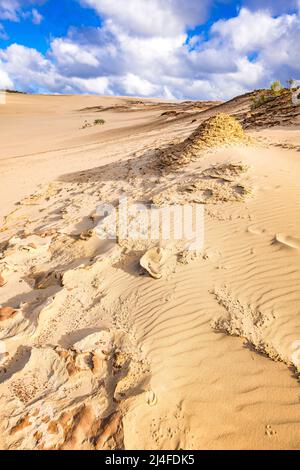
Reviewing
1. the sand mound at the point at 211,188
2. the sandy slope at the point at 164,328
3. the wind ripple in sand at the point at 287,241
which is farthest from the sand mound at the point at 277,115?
the wind ripple in sand at the point at 287,241

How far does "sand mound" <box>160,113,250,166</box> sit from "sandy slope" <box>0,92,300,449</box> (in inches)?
53.3

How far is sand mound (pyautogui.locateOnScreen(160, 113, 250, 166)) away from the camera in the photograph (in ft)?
29.0

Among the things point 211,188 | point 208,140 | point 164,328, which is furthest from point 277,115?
point 164,328

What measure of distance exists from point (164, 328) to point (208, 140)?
658cm

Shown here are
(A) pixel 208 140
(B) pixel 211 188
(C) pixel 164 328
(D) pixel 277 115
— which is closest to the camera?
(C) pixel 164 328

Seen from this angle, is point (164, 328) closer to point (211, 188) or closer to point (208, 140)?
point (211, 188)

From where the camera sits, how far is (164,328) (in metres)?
3.80

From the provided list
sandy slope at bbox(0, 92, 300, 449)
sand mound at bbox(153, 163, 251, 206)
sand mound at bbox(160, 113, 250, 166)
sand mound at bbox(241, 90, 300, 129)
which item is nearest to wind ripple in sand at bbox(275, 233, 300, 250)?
sandy slope at bbox(0, 92, 300, 449)

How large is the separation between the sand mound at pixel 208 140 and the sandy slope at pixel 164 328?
53.3 inches

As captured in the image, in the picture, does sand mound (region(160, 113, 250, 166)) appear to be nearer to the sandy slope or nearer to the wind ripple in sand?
the sandy slope

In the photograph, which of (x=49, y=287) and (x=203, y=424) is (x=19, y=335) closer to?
(x=49, y=287)

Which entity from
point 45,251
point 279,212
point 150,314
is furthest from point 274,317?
point 45,251

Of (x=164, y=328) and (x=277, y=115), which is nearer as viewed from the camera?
(x=164, y=328)

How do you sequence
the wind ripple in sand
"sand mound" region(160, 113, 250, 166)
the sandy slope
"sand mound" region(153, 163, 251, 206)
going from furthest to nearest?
"sand mound" region(160, 113, 250, 166) < "sand mound" region(153, 163, 251, 206) < the wind ripple in sand < the sandy slope
